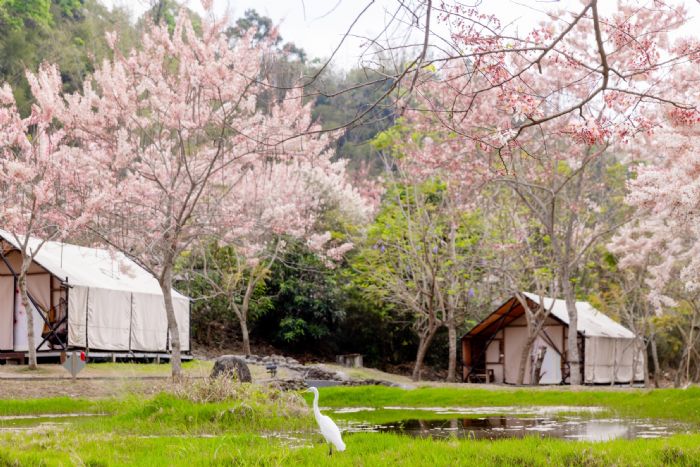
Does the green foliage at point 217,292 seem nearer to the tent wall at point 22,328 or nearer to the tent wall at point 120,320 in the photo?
the tent wall at point 120,320

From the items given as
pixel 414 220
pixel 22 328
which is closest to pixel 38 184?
pixel 22 328

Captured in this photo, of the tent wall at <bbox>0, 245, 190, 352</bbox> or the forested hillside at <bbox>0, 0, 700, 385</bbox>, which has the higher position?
the forested hillside at <bbox>0, 0, 700, 385</bbox>

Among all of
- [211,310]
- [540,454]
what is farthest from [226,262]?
[540,454]

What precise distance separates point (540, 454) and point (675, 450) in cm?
119

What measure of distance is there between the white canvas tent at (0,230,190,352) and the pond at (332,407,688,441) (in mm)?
12157

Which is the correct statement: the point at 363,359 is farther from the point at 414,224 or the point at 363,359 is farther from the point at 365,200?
the point at 414,224

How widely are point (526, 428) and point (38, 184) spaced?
588 inches

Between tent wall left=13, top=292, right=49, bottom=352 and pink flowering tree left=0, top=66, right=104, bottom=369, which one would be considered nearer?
pink flowering tree left=0, top=66, right=104, bottom=369

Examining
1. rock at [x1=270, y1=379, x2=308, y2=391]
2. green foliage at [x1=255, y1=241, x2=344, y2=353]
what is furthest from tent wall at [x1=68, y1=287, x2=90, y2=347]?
green foliage at [x1=255, y1=241, x2=344, y2=353]

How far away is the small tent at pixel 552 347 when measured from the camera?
29625mm

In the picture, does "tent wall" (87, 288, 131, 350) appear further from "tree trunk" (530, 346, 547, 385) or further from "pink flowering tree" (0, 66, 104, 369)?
"tree trunk" (530, 346, 547, 385)

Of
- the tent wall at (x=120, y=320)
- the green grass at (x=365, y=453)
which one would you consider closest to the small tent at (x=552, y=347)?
the tent wall at (x=120, y=320)

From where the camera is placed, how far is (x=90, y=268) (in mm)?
26781

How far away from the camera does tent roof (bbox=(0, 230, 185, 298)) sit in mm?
24619
